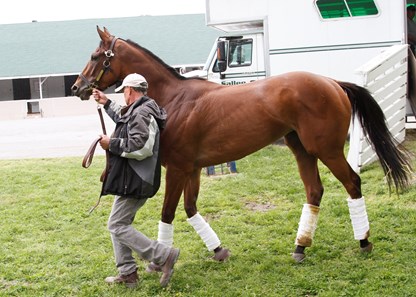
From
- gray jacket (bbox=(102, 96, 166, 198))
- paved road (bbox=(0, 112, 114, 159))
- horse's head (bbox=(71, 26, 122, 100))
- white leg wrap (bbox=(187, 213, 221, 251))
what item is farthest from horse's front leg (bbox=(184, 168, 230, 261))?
paved road (bbox=(0, 112, 114, 159))

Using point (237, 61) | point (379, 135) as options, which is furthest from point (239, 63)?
point (379, 135)

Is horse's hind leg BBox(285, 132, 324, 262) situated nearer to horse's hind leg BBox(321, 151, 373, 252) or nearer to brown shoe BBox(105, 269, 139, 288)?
horse's hind leg BBox(321, 151, 373, 252)

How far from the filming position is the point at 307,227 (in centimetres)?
609

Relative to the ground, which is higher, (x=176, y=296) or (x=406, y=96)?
(x=406, y=96)

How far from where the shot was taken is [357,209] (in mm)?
5984

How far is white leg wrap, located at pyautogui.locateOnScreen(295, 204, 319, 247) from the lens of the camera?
605cm

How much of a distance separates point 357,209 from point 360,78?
4.11 m

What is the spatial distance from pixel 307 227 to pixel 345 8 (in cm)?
913

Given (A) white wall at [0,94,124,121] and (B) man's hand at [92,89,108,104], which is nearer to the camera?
(B) man's hand at [92,89,108,104]

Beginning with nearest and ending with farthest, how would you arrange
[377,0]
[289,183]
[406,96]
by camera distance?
1. [289,183]
2. [406,96]
3. [377,0]

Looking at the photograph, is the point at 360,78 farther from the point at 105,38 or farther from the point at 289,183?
the point at 105,38

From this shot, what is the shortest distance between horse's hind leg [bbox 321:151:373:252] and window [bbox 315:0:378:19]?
341 inches

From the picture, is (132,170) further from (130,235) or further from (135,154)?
(130,235)

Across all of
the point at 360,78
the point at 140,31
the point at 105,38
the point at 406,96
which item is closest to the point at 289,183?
the point at 360,78
